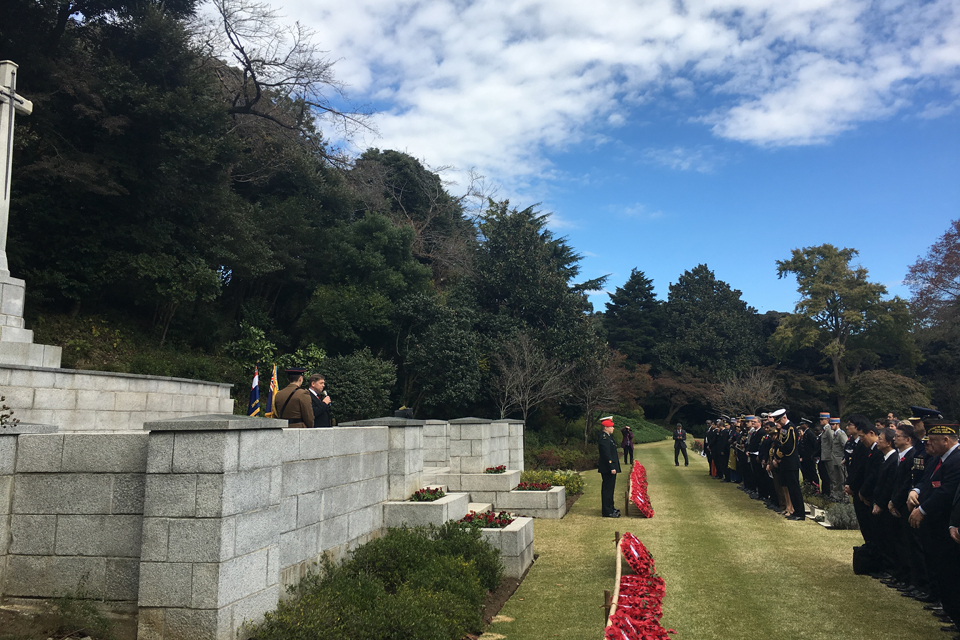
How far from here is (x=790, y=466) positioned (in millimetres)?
12336

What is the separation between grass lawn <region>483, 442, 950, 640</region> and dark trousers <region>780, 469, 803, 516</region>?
0.46 metres

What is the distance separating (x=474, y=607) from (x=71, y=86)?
56.8 ft

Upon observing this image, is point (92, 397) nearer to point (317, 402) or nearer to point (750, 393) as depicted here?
point (317, 402)

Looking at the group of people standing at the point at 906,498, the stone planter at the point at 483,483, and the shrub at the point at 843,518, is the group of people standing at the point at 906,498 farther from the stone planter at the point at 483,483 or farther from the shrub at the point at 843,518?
the stone planter at the point at 483,483

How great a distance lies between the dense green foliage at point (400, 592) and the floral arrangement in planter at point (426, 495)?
750 mm

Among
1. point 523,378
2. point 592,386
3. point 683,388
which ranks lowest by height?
point 592,386

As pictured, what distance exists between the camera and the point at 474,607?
243 inches

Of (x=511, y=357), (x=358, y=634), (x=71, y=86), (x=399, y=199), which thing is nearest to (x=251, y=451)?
(x=358, y=634)

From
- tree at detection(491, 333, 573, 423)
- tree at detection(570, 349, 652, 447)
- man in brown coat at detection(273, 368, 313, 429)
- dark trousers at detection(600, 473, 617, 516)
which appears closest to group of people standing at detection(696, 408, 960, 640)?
dark trousers at detection(600, 473, 617, 516)

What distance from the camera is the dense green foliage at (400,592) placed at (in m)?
4.84

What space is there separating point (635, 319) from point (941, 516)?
47.5 metres

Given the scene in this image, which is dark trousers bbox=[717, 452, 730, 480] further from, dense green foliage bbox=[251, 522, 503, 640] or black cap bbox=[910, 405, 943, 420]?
dense green foliage bbox=[251, 522, 503, 640]

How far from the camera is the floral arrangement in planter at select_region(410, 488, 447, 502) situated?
28.4 ft

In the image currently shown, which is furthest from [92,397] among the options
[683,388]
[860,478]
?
[683,388]
